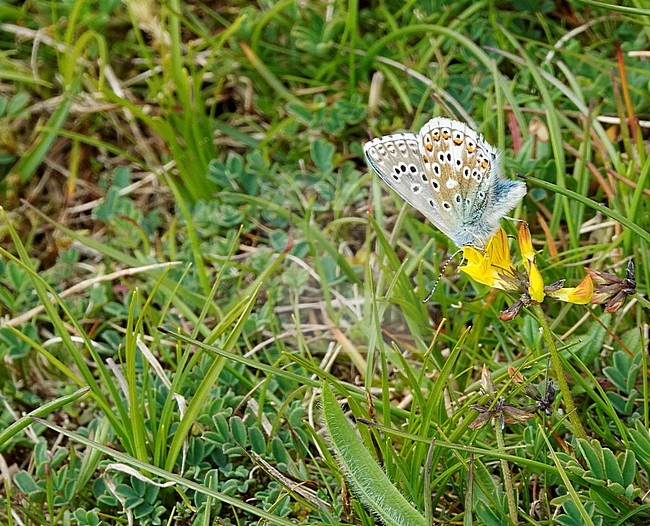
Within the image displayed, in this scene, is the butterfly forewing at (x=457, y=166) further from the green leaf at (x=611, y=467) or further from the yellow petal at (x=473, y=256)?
the green leaf at (x=611, y=467)

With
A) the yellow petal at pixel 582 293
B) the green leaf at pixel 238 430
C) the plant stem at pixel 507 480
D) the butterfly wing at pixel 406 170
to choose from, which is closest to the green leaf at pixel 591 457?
the plant stem at pixel 507 480

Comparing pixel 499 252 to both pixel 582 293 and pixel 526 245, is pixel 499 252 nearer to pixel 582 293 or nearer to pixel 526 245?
pixel 526 245

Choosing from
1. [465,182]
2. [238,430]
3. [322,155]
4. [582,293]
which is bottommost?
[238,430]

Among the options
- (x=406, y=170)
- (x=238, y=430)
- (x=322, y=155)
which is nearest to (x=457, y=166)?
(x=406, y=170)

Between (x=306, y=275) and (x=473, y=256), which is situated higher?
(x=473, y=256)

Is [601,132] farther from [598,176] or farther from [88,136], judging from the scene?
[88,136]

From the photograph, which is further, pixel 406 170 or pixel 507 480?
pixel 406 170

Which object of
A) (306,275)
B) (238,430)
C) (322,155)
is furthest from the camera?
(322,155)

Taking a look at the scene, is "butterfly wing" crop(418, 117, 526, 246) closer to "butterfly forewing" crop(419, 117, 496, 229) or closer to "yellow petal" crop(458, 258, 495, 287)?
"butterfly forewing" crop(419, 117, 496, 229)
